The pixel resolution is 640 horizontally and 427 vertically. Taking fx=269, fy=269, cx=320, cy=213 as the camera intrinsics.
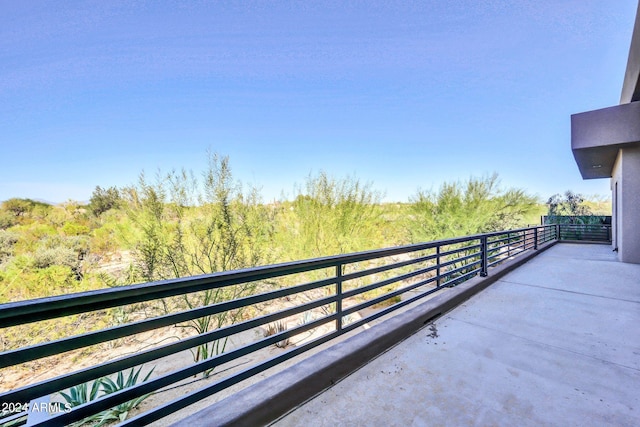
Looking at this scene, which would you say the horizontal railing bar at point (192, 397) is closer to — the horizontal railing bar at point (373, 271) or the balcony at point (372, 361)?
the balcony at point (372, 361)

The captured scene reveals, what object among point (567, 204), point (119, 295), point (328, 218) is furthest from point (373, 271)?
point (567, 204)

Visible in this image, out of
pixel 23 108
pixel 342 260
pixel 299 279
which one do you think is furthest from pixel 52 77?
pixel 342 260

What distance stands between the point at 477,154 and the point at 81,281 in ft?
55.0

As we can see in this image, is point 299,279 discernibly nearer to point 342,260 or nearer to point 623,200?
point 342,260

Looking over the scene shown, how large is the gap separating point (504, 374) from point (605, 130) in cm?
666

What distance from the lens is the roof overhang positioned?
212 inches

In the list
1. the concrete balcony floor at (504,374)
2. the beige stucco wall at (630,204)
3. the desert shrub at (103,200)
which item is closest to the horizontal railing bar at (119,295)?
the concrete balcony floor at (504,374)

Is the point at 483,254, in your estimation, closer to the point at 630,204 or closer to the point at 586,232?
the point at 630,204

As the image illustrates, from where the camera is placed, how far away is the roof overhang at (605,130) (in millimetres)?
5379

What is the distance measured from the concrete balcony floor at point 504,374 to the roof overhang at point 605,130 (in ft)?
13.5

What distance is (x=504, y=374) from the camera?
6.27ft

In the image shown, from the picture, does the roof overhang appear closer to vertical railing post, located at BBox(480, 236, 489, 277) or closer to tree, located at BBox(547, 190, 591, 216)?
vertical railing post, located at BBox(480, 236, 489, 277)

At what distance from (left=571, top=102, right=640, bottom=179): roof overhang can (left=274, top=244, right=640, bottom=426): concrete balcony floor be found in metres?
4.11

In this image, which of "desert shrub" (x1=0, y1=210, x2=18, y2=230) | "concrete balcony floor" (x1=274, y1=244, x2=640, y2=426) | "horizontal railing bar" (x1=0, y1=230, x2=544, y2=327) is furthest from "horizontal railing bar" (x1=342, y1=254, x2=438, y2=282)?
"desert shrub" (x1=0, y1=210, x2=18, y2=230)
